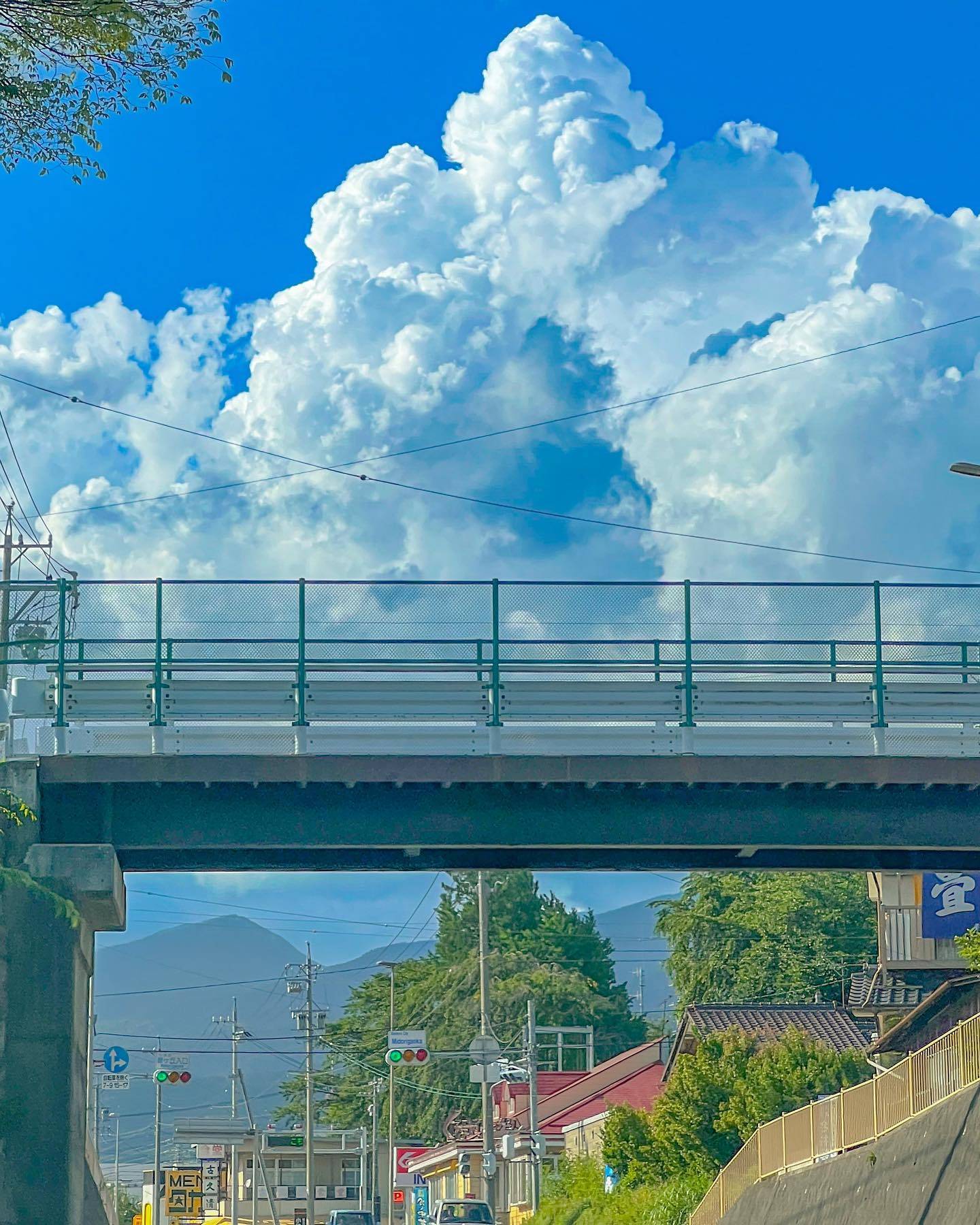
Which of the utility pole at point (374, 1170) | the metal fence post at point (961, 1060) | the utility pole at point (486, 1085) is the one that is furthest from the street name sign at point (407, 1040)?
the metal fence post at point (961, 1060)

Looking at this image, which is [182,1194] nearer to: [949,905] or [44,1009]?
[949,905]

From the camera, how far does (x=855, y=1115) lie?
33.1 metres

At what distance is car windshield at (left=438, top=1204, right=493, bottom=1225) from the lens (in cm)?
5541

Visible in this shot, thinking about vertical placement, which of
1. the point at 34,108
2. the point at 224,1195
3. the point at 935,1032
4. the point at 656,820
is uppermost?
the point at 34,108

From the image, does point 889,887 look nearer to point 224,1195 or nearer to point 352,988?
point 224,1195

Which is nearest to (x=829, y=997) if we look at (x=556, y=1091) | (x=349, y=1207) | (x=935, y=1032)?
(x=556, y=1091)

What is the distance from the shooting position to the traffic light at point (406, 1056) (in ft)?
190

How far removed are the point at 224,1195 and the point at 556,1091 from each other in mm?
24714

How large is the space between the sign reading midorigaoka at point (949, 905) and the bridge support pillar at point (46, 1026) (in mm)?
29343

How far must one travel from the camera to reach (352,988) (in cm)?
14888

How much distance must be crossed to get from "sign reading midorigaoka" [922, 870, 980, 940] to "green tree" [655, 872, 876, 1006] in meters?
38.0

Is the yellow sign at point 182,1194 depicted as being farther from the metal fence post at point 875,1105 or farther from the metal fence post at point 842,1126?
the metal fence post at point 875,1105

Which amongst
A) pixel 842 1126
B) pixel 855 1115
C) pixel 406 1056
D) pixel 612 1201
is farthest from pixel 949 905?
pixel 406 1056

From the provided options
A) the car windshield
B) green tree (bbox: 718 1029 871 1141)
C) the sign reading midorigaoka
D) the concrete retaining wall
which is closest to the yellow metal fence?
the concrete retaining wall
